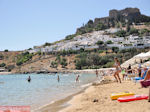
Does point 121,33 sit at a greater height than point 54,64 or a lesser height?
greater

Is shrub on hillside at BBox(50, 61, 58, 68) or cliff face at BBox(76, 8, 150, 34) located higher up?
cliff face at BBox(76, 8, 150, 34)

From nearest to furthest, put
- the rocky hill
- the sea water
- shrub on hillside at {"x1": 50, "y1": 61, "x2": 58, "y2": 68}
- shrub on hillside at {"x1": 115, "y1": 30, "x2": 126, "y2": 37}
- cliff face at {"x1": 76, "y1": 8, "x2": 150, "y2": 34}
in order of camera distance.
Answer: the sea water
the rocky hill
shrub on hillside at {"x1": 50, "y1": 61, "x2": 58, "y2": 68}
shrub on hillside at {"x1": 115, "y1": 30, "x2": 126, "y2": 37}
cliff face at {"x1": 76, "y1": 8, "x2": 150, "y2": 34}

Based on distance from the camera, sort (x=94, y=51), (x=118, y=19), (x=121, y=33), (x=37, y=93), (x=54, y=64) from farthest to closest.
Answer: (x=118, y=19) < (x=121, y=33) < (x=94, y=51) < (x=54, y=64) < (x=37, y=93)

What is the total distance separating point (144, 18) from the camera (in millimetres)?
135500

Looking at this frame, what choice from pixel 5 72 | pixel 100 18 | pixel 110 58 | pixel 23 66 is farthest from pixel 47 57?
pixel 100 18

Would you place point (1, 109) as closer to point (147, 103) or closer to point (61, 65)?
point (147, 103)

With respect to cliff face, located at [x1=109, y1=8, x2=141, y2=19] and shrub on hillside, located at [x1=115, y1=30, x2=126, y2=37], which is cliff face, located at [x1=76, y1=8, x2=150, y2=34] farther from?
shrub on hillside, located at [x1=115, y1=30, x2=126, y2=37]

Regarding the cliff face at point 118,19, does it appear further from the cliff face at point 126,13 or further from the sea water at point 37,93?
the sea water at point 37,93

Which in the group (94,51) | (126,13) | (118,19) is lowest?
(94,51)

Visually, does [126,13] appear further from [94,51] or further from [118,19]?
[94,51]

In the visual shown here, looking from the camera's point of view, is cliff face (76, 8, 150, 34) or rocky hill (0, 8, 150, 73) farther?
cliff face (76, 8, 150, 34)

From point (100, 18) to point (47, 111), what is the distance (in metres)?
146

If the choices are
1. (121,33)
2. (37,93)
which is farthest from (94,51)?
(37,93)

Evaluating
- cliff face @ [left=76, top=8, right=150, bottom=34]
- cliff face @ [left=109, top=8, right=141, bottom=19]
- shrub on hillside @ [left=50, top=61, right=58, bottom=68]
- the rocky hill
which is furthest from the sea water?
cliff face @ [left=109, top=8, right=141, bottom=19]
